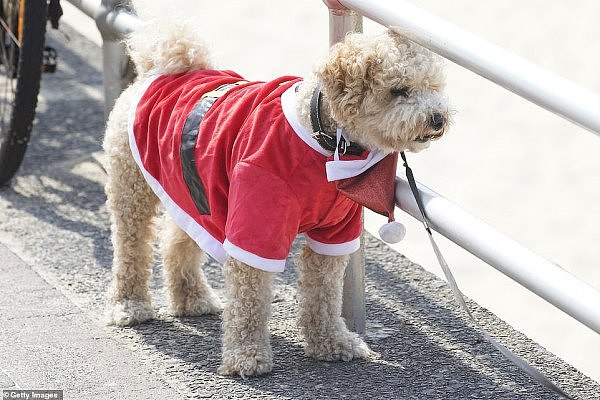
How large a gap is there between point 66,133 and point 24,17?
3.60 feet

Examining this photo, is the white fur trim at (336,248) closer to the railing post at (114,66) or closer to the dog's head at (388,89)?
the dog's head at (388,89)

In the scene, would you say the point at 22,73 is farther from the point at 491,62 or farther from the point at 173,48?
the point at 491,62

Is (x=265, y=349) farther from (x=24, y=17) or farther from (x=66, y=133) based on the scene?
(x=66, y=133)

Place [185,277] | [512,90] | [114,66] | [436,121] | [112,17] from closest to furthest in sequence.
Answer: [512,90]
[436,121]
[185,277]
[112,17]
[114,66]

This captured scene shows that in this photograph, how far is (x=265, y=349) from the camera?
343cm

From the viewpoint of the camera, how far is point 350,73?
3.03 metres

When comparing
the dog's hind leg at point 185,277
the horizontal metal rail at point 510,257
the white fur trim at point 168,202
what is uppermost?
the horizontal metal rail at point 510,257

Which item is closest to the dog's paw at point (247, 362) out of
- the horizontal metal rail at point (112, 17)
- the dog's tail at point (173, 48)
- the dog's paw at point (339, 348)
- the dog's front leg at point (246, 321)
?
the dog's front leg at point (246, 321)

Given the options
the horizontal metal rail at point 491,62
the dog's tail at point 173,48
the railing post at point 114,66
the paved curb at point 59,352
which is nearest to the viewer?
the horizontal metal rail at point 491,62

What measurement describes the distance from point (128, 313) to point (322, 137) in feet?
3.39

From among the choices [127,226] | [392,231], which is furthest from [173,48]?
[392,231]

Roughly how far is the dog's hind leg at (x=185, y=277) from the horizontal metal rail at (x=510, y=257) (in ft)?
3.24

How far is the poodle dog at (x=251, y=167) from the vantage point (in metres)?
3.05

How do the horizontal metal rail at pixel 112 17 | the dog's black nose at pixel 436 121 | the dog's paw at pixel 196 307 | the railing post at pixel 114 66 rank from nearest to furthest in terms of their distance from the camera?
the dog's black nose at pixel 436 121, the dog's paw at pixel 196 307, the horizontal metal rail at pixel 112 17, the railing post at pixel 114 66
